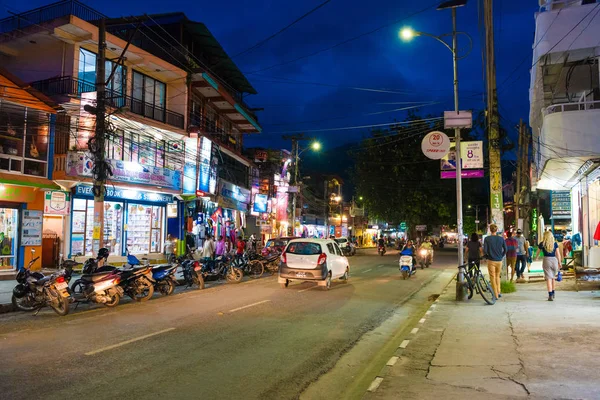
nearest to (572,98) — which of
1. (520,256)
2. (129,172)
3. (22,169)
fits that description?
(520,256)

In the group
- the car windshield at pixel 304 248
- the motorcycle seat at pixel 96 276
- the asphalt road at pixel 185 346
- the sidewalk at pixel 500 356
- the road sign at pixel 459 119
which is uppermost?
the road sign at pixel 459 119

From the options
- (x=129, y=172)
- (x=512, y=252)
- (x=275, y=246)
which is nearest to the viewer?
(x=512, y=252)

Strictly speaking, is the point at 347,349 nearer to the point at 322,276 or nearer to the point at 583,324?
the point at 583,324

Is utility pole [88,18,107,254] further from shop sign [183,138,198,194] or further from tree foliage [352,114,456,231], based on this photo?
tree foliage [352,114,456,231]

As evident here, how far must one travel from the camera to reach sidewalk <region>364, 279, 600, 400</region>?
17.5 feet

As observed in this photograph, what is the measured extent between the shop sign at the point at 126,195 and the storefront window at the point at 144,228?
611 mm

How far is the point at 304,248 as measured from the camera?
1608 centimetres

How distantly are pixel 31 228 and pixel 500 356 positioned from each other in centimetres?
1881

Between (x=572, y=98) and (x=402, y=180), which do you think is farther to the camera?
(x=402, y=180)

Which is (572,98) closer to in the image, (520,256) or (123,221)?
(520,256)

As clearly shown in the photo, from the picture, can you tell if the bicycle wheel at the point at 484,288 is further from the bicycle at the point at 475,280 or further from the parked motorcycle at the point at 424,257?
the parked motorcycle at the point at 424,257

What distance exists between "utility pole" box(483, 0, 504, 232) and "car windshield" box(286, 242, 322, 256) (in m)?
5.70

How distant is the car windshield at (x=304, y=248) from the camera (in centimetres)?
1590

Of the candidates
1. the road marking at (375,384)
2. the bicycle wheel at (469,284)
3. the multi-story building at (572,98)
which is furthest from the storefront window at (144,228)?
the road marking at (375,384)
